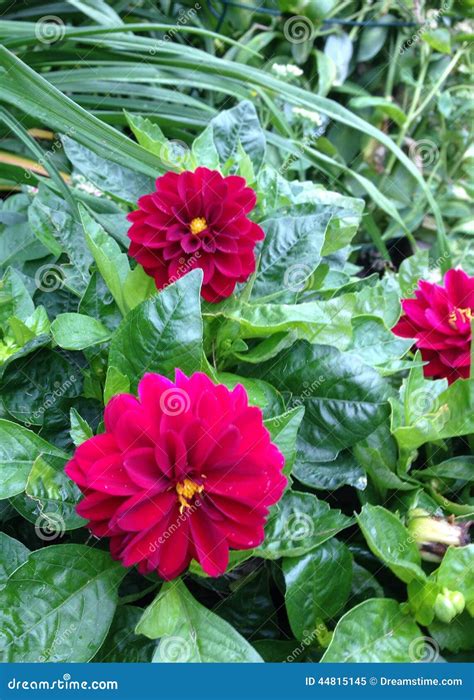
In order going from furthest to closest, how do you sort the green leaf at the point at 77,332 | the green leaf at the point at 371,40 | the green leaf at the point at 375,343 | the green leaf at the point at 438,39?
the green leaf at the point at 371,40, the green leaf at the point at 438,39, the green leaf at the point at 375,343, the green leaf at the point at 77,332

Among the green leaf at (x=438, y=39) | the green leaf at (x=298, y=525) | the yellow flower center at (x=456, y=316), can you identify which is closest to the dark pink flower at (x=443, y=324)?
the yellow flower center at (x=456, y=316)

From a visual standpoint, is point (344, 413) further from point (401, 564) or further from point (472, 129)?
point (472, 129)

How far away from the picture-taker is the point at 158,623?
508mm

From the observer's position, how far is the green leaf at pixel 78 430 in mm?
540

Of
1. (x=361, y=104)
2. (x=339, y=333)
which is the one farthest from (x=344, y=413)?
(x=361, y=104)

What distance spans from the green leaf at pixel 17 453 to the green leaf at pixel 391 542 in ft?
0.77

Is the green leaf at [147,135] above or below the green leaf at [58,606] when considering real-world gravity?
above

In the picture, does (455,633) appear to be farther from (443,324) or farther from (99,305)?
(99,305)

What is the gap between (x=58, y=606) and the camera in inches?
21.1

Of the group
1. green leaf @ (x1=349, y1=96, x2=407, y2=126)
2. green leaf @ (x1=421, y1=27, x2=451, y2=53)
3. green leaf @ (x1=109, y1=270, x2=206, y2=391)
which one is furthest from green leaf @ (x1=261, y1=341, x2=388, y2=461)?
green leaf @ (x1=421, y1=27, x2=451, y2=53)

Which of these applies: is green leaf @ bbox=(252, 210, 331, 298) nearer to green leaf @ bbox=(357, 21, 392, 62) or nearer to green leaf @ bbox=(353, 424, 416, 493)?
green leaf @ bbox=(353, 424, 416, 493)

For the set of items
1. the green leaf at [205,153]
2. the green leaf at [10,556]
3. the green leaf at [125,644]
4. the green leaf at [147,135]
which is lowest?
the green leaf at [125,644]

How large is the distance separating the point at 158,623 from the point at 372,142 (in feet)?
5.59

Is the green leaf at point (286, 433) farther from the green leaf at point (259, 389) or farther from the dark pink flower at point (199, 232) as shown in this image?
the dark pink flower at point (199, 232)
